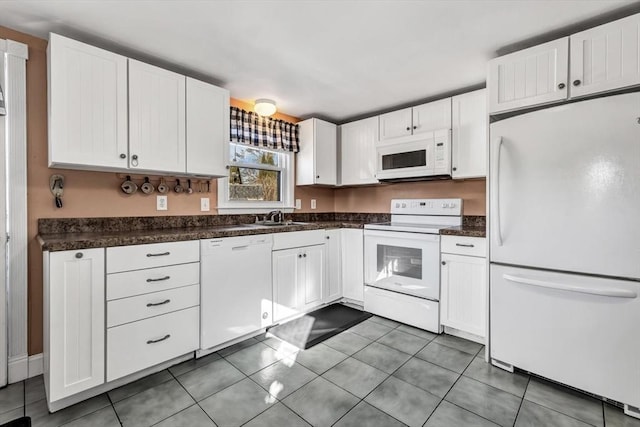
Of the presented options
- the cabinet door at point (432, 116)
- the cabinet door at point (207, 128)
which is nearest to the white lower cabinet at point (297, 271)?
the cabinet door at point (207, 128)

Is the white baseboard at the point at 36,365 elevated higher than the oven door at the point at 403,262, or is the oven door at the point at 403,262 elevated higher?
the oven door at the point at 403,262

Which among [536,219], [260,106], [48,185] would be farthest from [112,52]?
[536,219]

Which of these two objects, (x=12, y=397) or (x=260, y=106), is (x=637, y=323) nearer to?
(x=260, y=106)

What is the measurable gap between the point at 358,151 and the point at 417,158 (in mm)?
792

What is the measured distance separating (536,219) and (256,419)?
2.00 meters

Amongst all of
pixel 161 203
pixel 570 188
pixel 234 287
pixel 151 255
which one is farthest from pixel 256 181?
pixel 570 188

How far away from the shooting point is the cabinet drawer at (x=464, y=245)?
7.55ft

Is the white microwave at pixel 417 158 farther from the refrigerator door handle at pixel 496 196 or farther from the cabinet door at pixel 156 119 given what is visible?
the cabinet door at pixel 156 119

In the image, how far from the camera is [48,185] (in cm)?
197

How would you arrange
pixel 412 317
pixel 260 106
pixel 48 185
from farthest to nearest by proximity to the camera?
pixel 260 106 → pixel 412 317 → pixel 48 185

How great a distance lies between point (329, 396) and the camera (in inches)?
68.9

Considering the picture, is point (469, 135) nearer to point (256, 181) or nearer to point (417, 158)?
point (417, 158)

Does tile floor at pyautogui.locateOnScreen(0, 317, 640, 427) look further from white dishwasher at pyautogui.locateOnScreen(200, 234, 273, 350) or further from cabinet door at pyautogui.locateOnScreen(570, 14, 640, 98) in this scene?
cabinet door at pyautogui.locateOnScreen(570, 14, 640, 98)

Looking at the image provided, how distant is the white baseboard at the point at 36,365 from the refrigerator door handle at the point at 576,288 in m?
3.11
